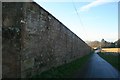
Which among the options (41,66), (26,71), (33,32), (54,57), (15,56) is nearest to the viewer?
(15,56)

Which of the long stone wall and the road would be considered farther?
the road

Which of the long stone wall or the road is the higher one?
the long stone wall

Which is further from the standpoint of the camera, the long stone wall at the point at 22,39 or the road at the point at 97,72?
the road at the point at 97,72

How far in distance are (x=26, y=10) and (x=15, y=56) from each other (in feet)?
5.91

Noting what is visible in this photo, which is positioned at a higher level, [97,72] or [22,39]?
[22,39]

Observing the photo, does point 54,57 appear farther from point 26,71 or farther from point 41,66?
point 26,71

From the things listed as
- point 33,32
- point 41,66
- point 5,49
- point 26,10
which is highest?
point 26,10

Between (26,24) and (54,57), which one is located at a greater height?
(26,24)

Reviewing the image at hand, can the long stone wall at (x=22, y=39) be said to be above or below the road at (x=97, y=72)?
above

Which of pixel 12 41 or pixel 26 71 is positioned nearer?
pixel 12 41

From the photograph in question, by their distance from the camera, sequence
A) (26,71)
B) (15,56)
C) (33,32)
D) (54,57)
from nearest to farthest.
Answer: (15,56)
(26,71)
(33,32)
(54,57)

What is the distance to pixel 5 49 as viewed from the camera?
773 cm

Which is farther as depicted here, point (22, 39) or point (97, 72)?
point (97, 72)

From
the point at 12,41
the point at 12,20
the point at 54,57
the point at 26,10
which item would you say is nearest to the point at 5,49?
the point at 12,41
